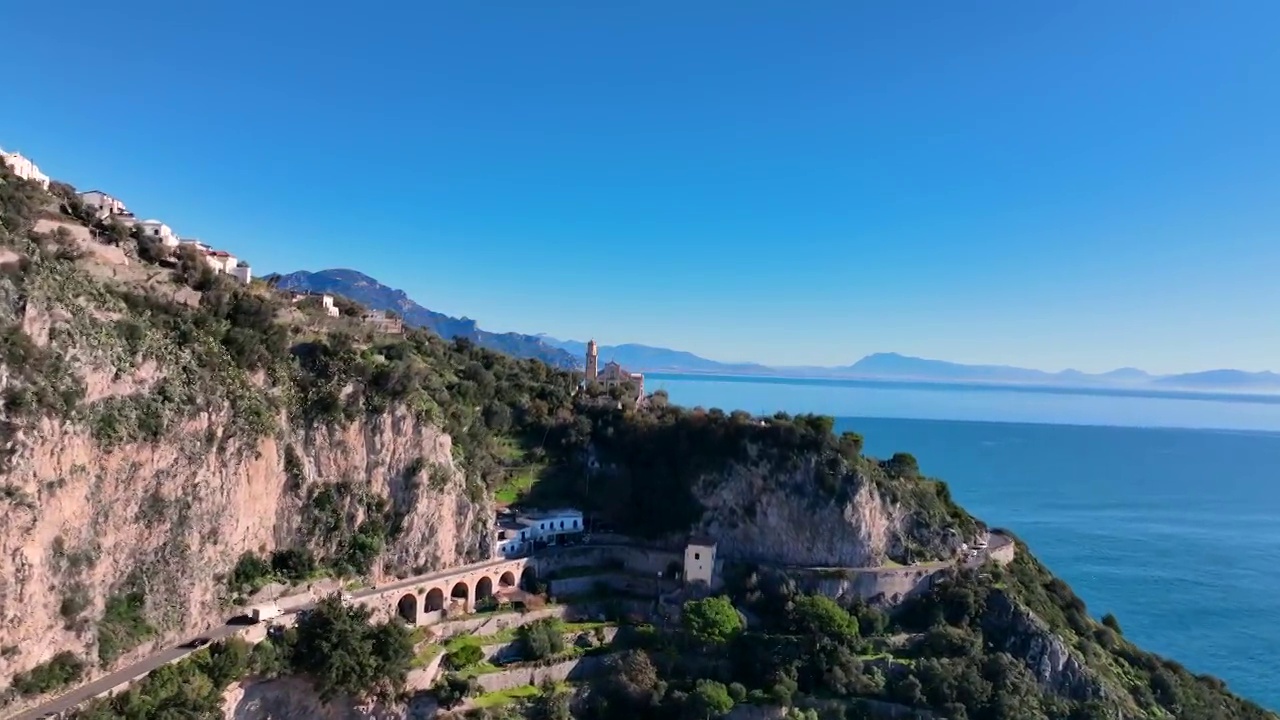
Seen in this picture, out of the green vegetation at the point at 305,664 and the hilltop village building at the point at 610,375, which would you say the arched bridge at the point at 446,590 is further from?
the hilltop village building at the point at 610,375

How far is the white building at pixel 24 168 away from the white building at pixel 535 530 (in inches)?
A: 1105

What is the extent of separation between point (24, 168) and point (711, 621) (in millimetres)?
41130

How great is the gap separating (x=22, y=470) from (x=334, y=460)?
12.2m

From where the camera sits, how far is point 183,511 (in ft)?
87.7

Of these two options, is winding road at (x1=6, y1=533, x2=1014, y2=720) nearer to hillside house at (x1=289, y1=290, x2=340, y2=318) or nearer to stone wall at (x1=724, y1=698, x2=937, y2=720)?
stone wall at (x1=724, y1=698, x2=937, y2=720)

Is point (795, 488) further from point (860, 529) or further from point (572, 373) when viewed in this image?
point (572, 373)

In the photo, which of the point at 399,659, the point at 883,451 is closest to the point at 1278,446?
the point at 883,451

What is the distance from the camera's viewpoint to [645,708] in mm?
30609

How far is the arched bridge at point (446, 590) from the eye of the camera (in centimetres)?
3138

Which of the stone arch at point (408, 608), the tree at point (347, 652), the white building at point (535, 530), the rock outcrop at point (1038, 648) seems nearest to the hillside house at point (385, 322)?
the white building at point (535, 530)

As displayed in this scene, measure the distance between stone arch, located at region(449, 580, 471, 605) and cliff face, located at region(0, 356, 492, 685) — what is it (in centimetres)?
153

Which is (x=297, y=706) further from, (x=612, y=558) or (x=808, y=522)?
(x=808, y=522)

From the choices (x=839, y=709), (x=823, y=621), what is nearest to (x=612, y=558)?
(x=823, y=621)

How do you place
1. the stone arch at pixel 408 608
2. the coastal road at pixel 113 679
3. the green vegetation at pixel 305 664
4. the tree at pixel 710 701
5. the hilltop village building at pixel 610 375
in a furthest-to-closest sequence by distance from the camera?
1. the hilltop village building at pixel 610 375
2. the stone arch at pixel 408 608
3. the tree at pixel 710 701
4. the green vegetation at pixel 305 664
5. the coastal road at pixel 113 679
